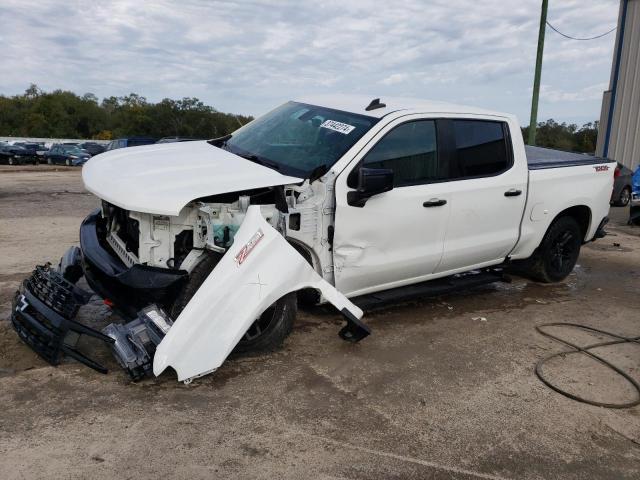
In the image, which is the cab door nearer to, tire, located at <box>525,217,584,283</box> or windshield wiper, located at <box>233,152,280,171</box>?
windshield wiper, located at <box>233,152,280,171</box>

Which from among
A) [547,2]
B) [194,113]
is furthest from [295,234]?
[194,113]

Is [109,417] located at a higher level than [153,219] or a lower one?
lower

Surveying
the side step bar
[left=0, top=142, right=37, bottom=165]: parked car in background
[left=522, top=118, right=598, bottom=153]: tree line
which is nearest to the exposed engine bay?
the side step bar

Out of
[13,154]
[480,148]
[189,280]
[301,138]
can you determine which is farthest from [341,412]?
[13,154]

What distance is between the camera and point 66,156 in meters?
31.3

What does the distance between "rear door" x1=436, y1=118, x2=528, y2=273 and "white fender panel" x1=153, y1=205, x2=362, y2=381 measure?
5.82 ft

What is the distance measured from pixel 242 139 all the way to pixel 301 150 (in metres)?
0.83

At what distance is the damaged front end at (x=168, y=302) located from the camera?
350cm

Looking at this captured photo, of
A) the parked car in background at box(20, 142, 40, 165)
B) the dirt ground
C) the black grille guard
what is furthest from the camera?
the parked car in background at box(20, 142, 40, 165)

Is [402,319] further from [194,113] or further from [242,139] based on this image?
[194,113]

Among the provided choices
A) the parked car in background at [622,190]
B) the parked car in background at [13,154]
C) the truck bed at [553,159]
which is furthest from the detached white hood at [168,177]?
the parked car in background at [13,154]

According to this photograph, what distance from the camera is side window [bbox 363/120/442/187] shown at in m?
4.52

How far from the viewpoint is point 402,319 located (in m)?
5.18

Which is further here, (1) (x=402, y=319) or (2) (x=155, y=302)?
(1) (x=402, y=319)
